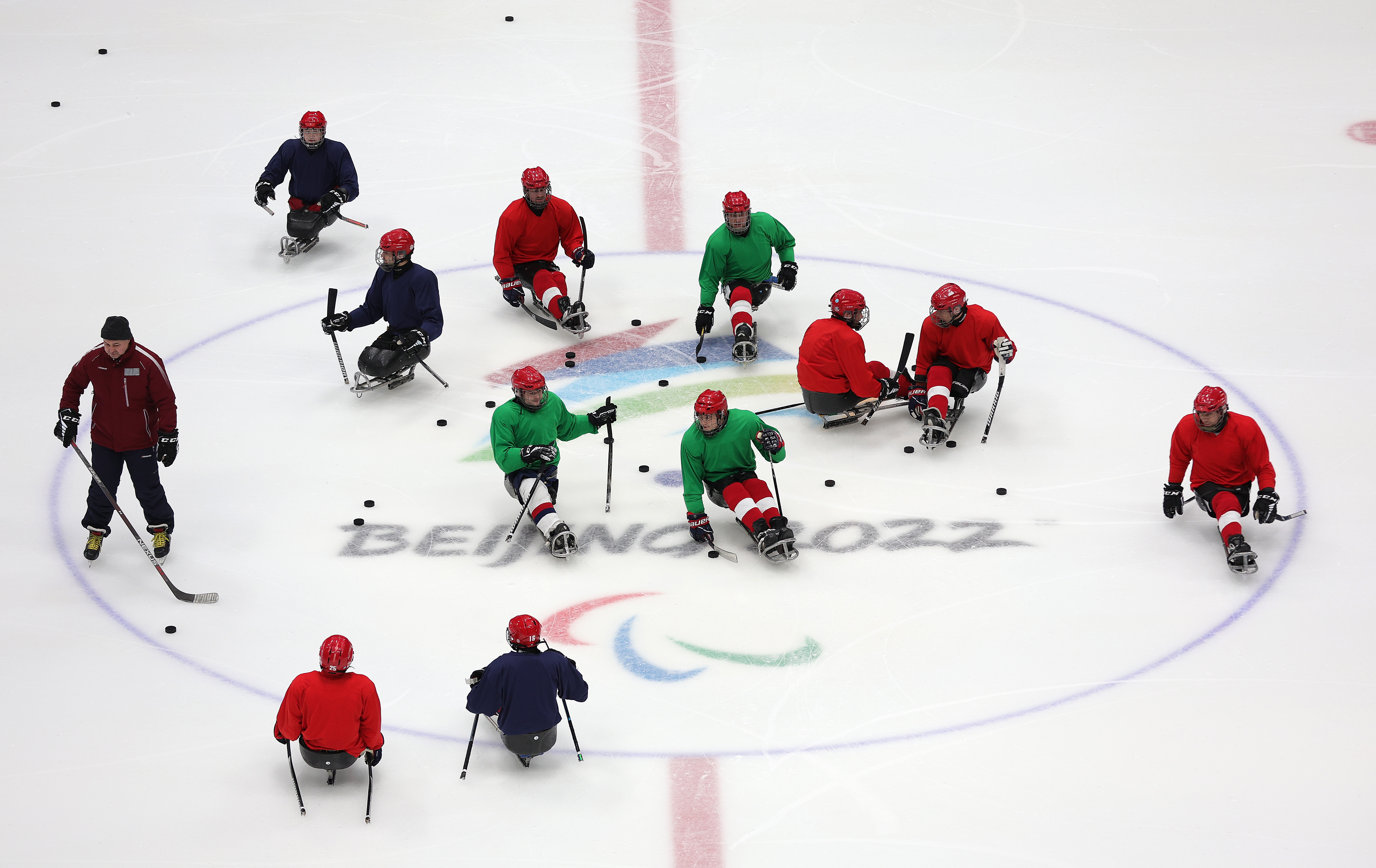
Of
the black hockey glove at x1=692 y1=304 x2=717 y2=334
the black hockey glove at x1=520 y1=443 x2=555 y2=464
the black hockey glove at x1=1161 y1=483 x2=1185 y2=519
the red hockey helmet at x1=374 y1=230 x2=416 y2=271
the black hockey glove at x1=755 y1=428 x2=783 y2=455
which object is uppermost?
the red hockey helmet at x1=374 y1=230 x2=416 y2=271

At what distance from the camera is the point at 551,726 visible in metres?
5.77

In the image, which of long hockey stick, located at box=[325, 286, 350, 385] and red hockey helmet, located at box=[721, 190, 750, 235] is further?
red hockey helmet, located at box=[721, 190, 750, 235]

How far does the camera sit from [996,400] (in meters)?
7.88

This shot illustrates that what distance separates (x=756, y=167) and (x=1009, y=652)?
17.9 feet

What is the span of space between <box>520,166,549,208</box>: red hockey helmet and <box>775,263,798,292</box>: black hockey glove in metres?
1.48

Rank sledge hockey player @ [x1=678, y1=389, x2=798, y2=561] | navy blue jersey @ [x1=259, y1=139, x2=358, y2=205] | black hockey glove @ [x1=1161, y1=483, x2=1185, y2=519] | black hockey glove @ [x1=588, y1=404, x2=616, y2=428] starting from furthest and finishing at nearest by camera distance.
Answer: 1. navy blue jersey @ [x1=259, y1=139, x2=358, y2=205]
2. black hockey glove @ [x1=588, y1=404, x2=616, y2=428]
3. black hockey glove @ [x1=1161, y1=483, x2=1185, y2=519]
4. sledge hockey player @ [x1=678, y1=389, x2=798, y2=561]

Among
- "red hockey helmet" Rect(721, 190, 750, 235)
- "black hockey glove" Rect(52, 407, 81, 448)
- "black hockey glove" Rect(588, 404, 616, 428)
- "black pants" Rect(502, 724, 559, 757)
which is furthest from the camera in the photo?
"red hockey helmet" Rect(721, 190, 750, 235)

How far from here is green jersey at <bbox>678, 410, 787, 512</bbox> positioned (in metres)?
7.08

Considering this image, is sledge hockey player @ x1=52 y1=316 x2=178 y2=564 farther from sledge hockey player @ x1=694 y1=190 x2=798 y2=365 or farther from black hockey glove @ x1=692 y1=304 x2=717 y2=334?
sledge hockey player @ x1=694 y1=190 x2=798 y2=365

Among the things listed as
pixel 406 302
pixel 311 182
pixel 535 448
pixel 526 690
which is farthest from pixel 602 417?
pixel 311 182

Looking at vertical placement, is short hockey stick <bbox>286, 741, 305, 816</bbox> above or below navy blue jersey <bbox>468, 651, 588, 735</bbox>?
below

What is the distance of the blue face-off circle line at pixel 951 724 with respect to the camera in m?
6.01

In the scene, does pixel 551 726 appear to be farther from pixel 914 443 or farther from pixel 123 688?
pixel 914 443

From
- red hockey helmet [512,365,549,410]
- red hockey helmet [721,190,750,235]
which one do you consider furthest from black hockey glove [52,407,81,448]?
red hockey helmet [721,190,750,235]
